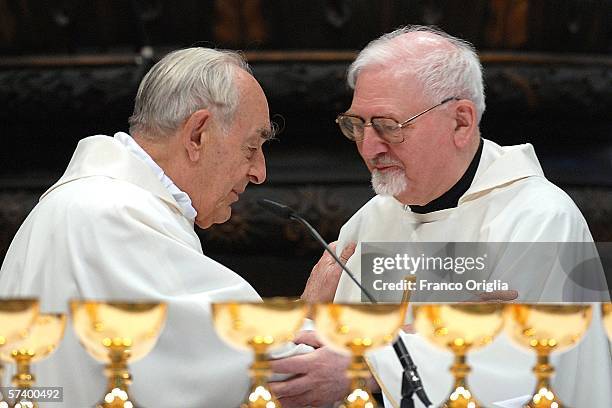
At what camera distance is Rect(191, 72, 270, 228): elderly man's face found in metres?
3.32

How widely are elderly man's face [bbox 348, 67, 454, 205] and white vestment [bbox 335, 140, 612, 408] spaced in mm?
140

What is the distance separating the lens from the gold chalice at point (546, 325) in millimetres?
2211

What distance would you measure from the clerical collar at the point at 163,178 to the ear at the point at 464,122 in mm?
786

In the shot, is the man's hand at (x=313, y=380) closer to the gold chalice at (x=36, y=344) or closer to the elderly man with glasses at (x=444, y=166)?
the elderly man with glasses at (x=444, y=166)

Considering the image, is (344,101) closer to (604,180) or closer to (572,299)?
(604,180)

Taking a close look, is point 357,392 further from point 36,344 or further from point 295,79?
point 295,79

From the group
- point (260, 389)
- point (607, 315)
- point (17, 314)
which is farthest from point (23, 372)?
point (607, 315)

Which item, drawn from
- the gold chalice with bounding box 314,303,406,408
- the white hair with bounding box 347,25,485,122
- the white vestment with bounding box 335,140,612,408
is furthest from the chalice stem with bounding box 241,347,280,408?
the white hair with bounding box 347,25,485,122

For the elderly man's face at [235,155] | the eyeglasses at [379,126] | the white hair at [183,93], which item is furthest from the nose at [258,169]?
the eyeglasses at [379,126]

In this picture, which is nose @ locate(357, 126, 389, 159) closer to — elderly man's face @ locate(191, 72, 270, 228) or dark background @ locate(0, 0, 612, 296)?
elderly man's face @ locate(191, 72, 270, 228)

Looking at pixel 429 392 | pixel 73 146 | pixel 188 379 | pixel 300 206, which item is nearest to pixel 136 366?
pixel 188 379

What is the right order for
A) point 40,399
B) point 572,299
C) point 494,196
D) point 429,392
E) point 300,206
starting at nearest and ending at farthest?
point 40,399
point 429,392
point 572,299
point 494,196
point 300,206

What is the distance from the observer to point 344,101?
194 inches

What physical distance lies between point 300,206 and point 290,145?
29cm
